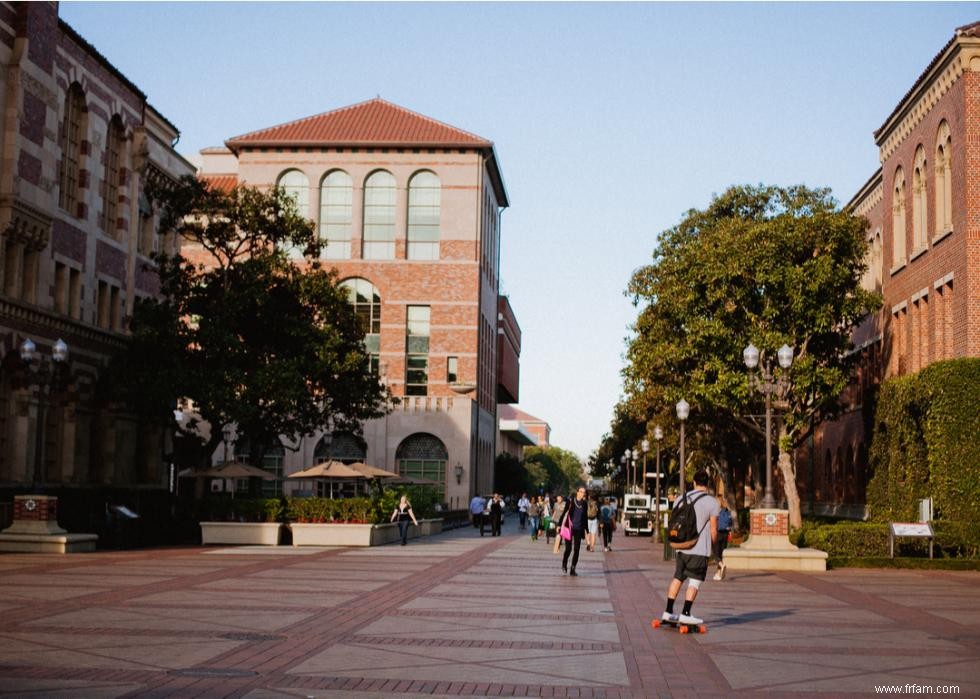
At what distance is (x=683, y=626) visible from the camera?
47.0 ft

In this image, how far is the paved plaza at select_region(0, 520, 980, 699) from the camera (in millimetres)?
10391

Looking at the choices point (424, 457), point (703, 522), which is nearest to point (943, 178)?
point (703, 522)

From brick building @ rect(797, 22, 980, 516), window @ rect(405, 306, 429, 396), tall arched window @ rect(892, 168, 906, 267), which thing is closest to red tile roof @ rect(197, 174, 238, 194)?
window @ rect(405, 306, 429, 396)

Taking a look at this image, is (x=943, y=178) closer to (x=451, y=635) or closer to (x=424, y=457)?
(x=451, y=635)

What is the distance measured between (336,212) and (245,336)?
3114 centimetres

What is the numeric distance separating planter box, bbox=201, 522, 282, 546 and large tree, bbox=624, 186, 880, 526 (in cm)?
1403

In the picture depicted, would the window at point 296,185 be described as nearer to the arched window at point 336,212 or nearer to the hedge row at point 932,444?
the arched window at point 336,212

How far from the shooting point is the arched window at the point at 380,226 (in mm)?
70750

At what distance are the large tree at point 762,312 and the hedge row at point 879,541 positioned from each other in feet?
25.1

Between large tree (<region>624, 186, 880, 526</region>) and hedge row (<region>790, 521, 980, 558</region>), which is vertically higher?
large tree (<region>624, 186, 880, 526</region>)

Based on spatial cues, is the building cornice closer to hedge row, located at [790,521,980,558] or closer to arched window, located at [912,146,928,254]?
Answer: arched window, located at [912,146,928,254]

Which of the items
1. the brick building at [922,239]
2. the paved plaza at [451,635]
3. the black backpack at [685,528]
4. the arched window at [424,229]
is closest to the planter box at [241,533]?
the paved plaza at [451,635]

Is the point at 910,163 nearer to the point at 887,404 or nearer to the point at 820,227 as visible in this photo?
the point at 820,227

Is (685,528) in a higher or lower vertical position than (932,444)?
lower
